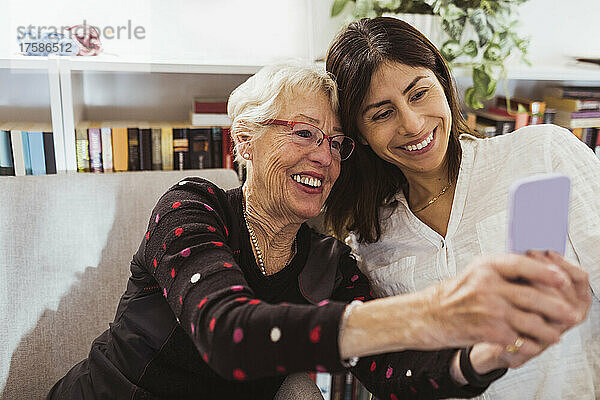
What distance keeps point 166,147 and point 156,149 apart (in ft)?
0.11

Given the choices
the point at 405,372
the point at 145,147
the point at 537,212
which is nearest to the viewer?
the point at 537,212

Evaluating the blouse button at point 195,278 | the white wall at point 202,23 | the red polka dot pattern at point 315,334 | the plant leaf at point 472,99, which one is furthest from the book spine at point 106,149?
the red polka dot pattern at point 315,334

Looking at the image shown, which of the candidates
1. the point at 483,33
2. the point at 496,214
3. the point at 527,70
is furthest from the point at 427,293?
the point at 527,70

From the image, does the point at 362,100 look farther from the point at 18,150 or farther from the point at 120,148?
the point at 18,150

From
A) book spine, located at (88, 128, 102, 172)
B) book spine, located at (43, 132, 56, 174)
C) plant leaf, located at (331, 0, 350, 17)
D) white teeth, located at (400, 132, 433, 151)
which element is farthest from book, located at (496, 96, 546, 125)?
book spine, located at (43, 132, 56, 174)

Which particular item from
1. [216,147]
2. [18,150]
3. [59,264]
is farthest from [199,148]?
[59,264]

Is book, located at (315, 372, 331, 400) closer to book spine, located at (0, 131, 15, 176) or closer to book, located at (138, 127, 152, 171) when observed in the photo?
book, located at (138, 127, 152, 171)

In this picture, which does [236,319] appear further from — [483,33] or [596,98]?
[596,98]

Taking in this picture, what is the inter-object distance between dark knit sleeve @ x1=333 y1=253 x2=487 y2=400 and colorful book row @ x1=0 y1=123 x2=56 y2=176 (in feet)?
3.54

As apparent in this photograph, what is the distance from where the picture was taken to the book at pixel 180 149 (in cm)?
198

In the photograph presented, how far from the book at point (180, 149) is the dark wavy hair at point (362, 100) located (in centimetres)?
61

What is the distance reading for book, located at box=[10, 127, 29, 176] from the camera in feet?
6.11

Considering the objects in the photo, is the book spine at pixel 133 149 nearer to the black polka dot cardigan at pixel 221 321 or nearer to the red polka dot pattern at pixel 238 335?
the black polka dot cardigan at pixel 221 321

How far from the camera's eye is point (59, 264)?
4.92 ft
